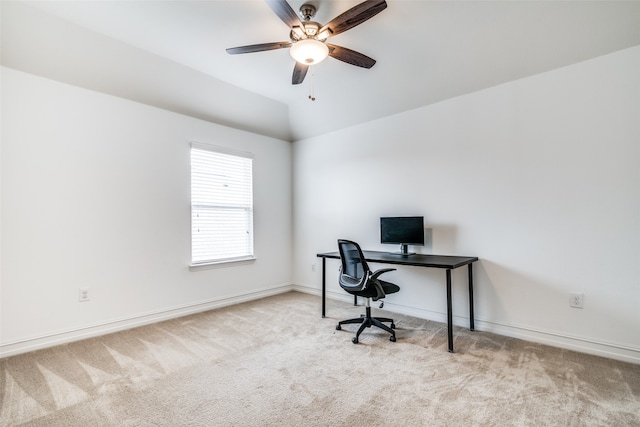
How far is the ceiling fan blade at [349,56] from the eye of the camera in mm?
2361

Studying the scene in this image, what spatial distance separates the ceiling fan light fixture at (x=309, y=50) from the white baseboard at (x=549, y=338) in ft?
9.75

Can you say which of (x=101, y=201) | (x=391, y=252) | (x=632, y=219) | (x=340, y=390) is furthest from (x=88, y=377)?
(x=632, y=219)

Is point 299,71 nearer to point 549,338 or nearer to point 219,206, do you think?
point 219,206

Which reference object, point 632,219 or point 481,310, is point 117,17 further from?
point 632,219

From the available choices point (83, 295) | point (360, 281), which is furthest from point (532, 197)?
point (83, 295)

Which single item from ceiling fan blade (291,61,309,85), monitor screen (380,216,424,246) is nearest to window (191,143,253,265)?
ceiling fan blade (291,61,309,85)

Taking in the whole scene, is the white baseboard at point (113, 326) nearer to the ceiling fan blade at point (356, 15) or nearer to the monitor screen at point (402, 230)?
the monitor screen at point (402, 230)

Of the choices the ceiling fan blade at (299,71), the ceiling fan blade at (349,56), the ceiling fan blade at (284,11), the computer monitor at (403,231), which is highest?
the ceiling fan blade at (284,11)

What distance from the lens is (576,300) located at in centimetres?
267

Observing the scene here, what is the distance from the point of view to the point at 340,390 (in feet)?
6.85

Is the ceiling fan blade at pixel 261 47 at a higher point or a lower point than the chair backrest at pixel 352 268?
higher

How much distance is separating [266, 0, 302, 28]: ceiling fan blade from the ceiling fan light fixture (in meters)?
0.12

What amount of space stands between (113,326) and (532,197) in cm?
448

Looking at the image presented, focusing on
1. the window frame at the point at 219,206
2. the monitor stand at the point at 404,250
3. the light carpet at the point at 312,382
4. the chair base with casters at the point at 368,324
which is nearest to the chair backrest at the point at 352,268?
the chair base with casters at the point at 368,324
